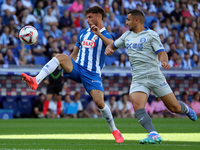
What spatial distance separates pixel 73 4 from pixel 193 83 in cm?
672

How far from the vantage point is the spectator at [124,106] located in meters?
14.9

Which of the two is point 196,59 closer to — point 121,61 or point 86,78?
point 121,61

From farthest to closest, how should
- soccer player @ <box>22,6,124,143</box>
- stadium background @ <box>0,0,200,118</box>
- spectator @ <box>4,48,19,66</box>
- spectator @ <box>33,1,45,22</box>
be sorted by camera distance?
spectator @ <box>33,1,45,22</box> → spectator @ <box>4,48,19,66</box> → stadium background @ <box>0,0,200,118</box> → soccer player @ <box>22,6,124,143</box>

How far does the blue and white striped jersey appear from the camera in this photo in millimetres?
6691

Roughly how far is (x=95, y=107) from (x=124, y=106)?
4.08ft

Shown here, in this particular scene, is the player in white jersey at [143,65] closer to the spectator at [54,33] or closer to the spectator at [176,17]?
the spectator at [54,33]

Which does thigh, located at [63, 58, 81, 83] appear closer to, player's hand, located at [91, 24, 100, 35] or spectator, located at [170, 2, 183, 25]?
player's hand, located at [91, 24, 100, 35]

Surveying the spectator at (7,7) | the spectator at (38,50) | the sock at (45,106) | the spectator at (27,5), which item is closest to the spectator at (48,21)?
the spectator at (27,5)

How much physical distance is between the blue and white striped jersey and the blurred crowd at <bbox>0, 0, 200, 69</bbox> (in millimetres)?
6726

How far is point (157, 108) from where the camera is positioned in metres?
15.4

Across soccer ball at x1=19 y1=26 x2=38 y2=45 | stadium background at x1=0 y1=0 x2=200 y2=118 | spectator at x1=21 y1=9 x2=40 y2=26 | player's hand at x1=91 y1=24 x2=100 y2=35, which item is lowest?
stadium background at x1=0 y1=0 x2=200 y2=118

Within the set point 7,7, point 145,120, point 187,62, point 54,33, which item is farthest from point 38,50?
point 145,120

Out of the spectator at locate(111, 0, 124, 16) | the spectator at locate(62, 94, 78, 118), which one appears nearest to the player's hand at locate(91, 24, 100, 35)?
the spectator at locate(62, 94, 78, 118)

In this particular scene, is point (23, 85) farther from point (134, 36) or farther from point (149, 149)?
point (149, 149)
